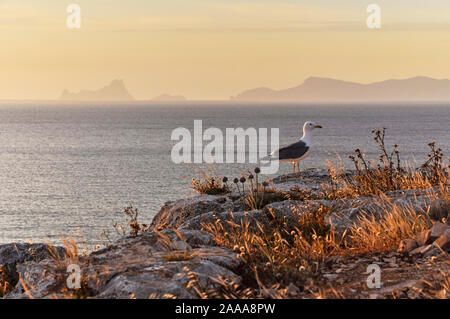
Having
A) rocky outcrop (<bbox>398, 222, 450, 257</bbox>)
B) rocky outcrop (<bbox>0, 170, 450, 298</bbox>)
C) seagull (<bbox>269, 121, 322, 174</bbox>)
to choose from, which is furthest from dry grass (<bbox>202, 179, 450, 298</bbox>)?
seagull (<bbox>269, 121, 322, 174</bbox>)

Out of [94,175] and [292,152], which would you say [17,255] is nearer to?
[292,152]

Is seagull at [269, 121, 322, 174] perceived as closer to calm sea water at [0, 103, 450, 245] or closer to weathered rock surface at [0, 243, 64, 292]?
calm sea water at [0, 103, 450, 245]

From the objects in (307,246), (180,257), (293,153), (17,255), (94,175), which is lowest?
(94,175)

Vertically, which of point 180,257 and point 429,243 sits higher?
point 180,257

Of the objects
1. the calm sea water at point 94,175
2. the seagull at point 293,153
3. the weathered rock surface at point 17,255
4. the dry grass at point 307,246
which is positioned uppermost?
the seagull at point 293,153

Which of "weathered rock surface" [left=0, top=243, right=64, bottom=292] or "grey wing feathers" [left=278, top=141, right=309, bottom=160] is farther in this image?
"grey wing feathers" [left=278, top=141, right=309, bottom=160]

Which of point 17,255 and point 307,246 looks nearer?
point 307,246

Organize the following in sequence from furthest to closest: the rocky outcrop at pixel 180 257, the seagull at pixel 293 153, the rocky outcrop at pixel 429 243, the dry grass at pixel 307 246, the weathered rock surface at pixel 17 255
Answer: the seagull at pixel 293 153, the weathered rock surface at pixel 17 255, the rocky outcrop at pixel 429 243, the dry grass at pixel 307 246, the rocky outcrop at pixel 180 257

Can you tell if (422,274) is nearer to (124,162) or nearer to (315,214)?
(315,214)

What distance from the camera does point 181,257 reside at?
6.47 m

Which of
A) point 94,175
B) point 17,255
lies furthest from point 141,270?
point 94,175

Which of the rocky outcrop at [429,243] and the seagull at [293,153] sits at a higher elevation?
the seagull at [293,153]

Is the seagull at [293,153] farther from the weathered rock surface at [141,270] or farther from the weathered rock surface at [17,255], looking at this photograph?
the weathered rock surface at [141,270]

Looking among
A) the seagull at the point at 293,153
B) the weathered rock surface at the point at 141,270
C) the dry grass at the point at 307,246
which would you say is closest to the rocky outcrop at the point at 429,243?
the dry grass at the point at 307,246
